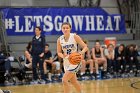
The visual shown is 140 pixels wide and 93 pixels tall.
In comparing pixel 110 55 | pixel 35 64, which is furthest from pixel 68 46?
pixel 110 55

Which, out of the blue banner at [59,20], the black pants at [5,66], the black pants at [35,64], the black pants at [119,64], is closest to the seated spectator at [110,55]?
the black pants at [119,64]

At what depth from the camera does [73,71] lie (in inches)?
302

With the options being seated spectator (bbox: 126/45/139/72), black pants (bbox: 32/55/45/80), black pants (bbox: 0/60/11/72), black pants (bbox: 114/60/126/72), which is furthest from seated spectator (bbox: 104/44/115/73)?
black pants (bbox: 0/60/11/72)

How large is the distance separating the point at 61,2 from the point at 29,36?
11.1ft

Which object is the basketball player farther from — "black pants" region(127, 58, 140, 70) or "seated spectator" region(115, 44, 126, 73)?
"black pants" region(127, 58, 140, 70)

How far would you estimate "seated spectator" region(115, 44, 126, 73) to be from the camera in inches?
572

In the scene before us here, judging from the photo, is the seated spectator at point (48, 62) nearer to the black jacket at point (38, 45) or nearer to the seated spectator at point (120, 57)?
the black jacket at point (38, 45)

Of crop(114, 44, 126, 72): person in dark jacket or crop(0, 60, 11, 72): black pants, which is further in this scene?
crop(114, 44, 126, 72): person in dark jacket

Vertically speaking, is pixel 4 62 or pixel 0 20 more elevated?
pixel 0 20

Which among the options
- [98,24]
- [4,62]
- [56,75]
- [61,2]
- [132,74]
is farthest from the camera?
[61,2]

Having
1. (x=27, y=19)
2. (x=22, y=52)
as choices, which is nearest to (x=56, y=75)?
(x=22, y=52)

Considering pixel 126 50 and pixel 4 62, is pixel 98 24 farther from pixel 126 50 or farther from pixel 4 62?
pixel 4 62

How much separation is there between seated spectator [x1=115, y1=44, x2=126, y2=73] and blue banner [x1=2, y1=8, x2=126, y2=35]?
7.30 feet

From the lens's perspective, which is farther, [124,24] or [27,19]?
[124,24]
